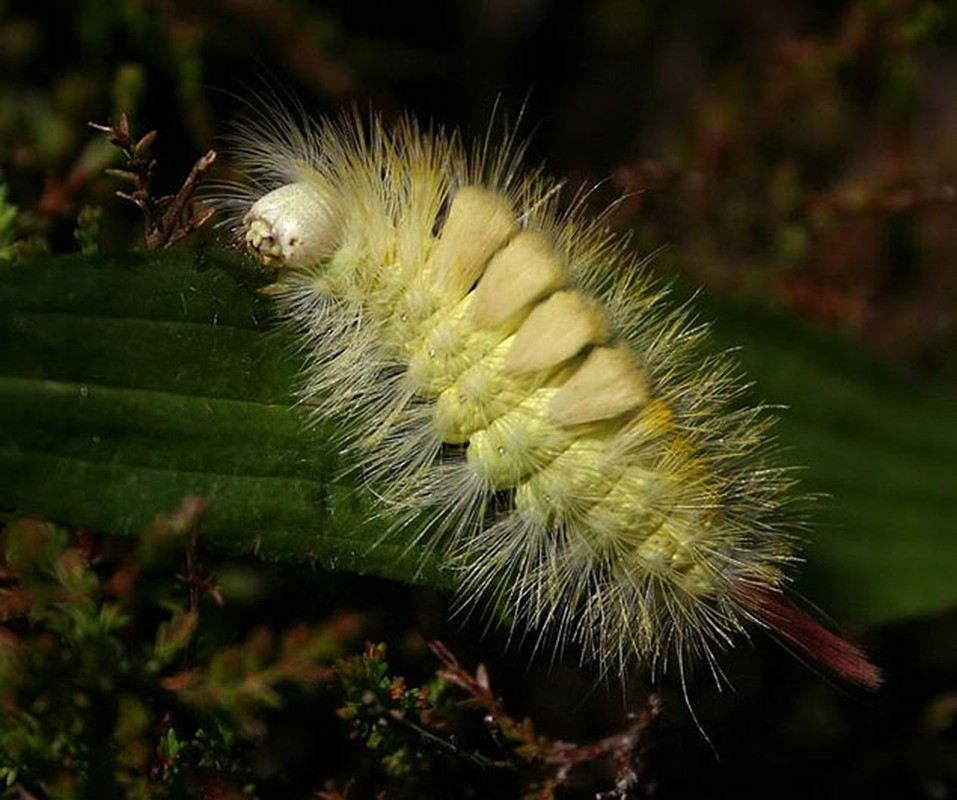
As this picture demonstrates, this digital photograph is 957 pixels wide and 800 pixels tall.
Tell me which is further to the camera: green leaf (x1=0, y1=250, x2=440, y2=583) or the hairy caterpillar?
the hairy caterpillar

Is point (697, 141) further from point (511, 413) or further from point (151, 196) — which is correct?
point (151, 196)

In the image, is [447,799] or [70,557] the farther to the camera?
[447,799]

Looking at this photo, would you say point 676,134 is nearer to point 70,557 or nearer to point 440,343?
point 440,343

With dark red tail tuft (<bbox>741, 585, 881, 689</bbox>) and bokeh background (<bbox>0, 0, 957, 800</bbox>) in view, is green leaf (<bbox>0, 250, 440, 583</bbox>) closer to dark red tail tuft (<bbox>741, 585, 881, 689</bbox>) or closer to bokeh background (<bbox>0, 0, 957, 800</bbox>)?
bokeh background (<bbox>0, 0, 957, 800</bbox>)

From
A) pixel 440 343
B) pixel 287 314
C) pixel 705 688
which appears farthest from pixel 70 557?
pixel 705 688

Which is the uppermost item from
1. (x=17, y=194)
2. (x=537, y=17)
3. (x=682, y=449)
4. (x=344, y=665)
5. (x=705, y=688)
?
(x=537, y=17)

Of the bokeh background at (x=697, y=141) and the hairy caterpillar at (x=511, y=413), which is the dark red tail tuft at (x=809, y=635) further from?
the bokeh background at (x=697, y=141)

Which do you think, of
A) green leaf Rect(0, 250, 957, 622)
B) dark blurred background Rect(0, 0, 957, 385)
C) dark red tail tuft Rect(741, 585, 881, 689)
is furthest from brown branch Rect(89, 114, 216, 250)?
dark red tail tuft Rect(741, 585, 881, 689)
